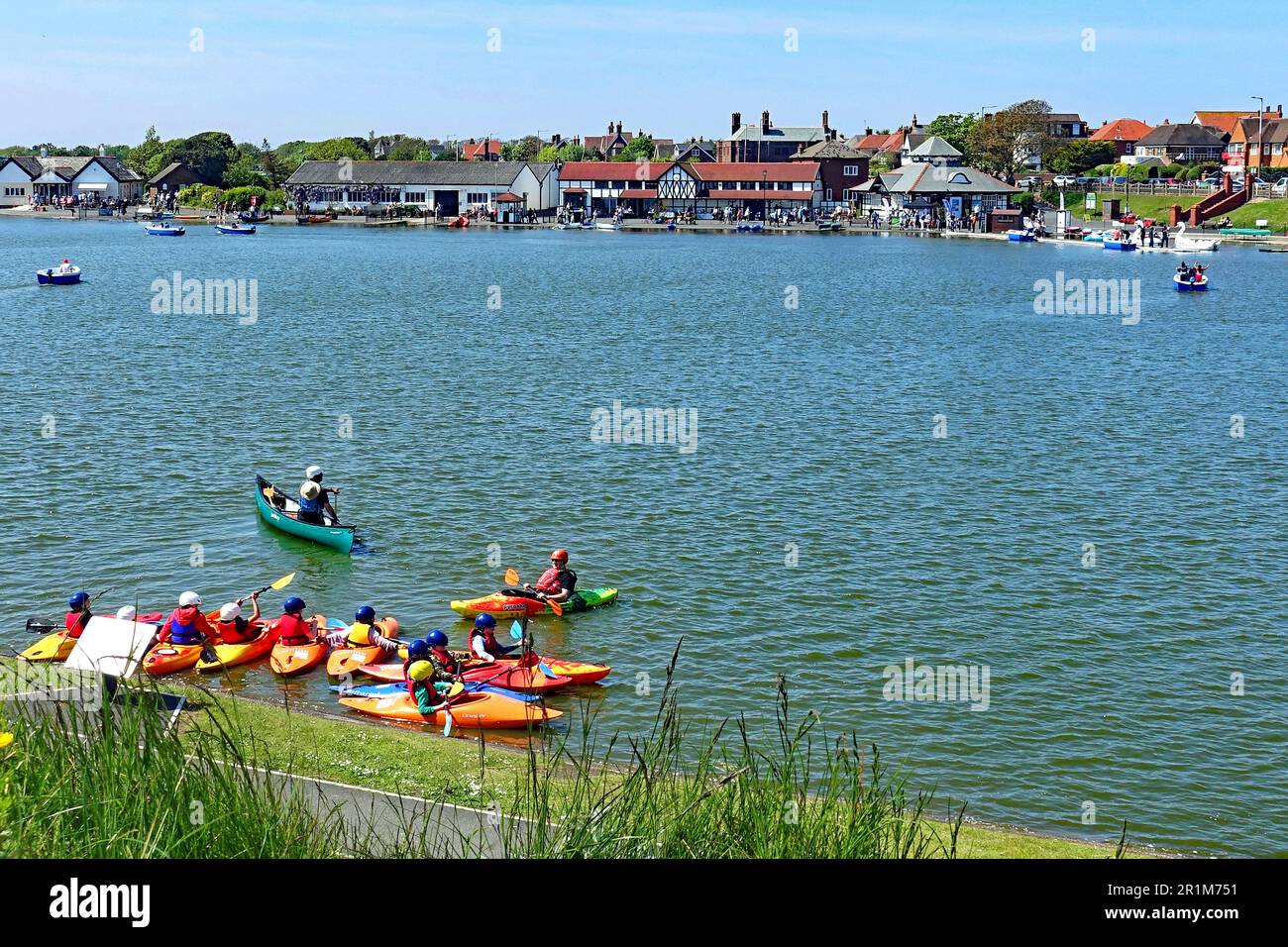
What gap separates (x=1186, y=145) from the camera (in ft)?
637

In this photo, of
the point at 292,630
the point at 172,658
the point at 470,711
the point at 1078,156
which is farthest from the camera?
the point at 1078,156

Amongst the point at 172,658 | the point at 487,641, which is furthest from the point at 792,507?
the point at 172,658

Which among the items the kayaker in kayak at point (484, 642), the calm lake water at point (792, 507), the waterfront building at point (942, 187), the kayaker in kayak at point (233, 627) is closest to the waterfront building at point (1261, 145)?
the waterfront building at point (942, 187)

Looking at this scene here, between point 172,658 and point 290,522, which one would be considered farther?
point 290,522

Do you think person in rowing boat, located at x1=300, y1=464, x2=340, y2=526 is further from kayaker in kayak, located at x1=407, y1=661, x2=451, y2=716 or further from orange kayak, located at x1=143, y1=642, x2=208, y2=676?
kayaker in kayak, located at x1=407, y1=661, x2=451, y2=716

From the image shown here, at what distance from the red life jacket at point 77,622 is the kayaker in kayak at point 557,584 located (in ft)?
28.9

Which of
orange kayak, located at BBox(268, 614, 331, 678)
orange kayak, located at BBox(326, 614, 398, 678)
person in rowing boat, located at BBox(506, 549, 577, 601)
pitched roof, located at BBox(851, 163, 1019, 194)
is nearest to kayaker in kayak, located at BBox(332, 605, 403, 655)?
orange kayak, located at BBox(326, 614, 398, 678)

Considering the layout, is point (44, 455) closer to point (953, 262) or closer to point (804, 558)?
point (804, 558)

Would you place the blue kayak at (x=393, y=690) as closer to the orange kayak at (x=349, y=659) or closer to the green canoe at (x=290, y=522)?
the orange kayak at (x=349, y=659)

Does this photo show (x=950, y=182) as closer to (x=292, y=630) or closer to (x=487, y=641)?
(x=292, y=630)

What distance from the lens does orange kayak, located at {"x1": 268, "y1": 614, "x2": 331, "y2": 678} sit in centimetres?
2555

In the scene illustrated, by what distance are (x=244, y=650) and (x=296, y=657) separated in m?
1.12

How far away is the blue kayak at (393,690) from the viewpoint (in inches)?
938

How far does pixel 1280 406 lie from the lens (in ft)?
182
